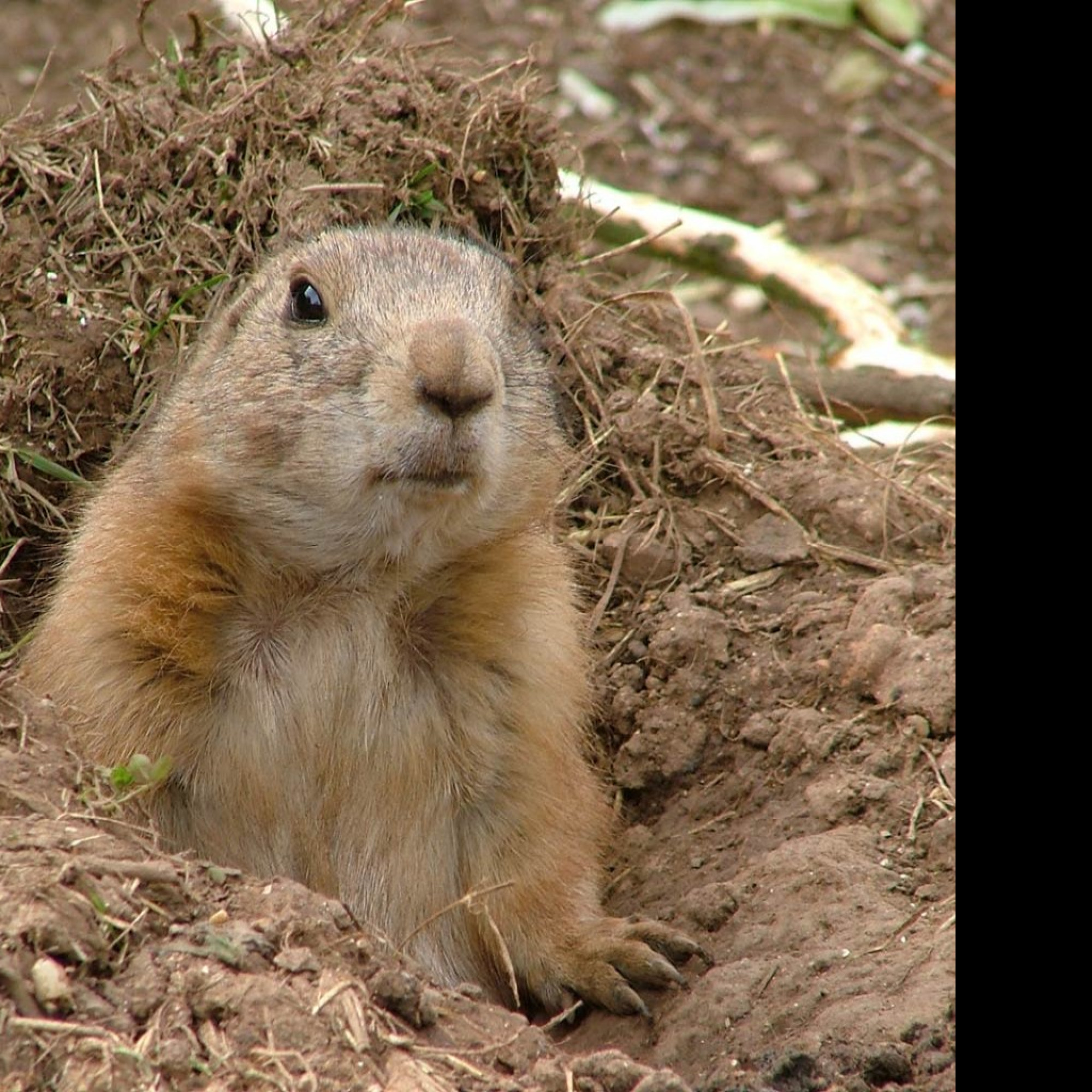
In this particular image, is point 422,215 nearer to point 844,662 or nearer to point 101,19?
point 844,662

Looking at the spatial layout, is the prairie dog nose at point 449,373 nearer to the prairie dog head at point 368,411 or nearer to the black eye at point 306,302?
the prairie dog head at point 368,411

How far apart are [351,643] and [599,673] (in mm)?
1583

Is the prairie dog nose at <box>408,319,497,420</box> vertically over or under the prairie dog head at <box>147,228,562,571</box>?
over

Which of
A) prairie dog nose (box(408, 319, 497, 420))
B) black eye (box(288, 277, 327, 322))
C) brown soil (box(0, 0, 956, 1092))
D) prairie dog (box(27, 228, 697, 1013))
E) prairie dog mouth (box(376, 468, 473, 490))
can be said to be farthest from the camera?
black eye (box(288, 277, 327, 322))

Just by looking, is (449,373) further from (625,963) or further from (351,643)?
(625,963)

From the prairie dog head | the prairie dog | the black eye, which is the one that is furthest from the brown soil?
the black eye

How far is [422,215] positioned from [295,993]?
3.71 m

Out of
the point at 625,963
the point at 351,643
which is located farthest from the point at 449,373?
the point at 625,963

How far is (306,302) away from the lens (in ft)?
15.0

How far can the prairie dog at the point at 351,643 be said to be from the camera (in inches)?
172

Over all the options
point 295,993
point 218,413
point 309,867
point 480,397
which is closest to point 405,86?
point 218,413

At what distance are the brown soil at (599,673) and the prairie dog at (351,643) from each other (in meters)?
0.29

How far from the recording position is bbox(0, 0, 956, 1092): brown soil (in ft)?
10.9

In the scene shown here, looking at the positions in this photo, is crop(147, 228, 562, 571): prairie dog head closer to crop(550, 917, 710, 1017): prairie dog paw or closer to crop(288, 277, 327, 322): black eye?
crop(288, 277, 327, 322): black eye
